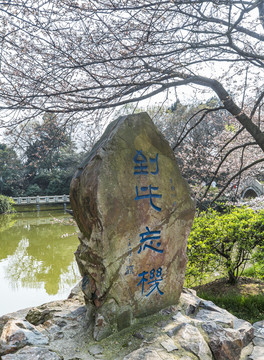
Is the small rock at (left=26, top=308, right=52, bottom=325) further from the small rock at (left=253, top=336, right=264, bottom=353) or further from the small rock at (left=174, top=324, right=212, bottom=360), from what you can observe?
the small rock at (left=253, top=336, right=264, bottom=353)

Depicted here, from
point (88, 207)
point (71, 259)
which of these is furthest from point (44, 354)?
point (71, 259)

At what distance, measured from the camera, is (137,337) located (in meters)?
2.50

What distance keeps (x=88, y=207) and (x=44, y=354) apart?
117 cm

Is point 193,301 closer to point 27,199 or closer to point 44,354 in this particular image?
point 44,354

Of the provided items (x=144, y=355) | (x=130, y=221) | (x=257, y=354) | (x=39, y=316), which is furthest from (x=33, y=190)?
(x=144, y=355)

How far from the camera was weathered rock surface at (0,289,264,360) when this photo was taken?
2.23 metres

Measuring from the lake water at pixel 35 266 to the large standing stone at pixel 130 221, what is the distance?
9.49ft

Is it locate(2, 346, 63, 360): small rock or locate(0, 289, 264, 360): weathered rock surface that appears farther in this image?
locate(0, 289, 264, 360): weathered rock surface

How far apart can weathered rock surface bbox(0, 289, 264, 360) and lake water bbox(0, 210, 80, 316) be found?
2.84m

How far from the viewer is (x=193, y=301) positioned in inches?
125

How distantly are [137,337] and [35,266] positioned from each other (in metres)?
6.56

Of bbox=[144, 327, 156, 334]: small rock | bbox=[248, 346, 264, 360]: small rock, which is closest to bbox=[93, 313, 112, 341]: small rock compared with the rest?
bbox=[144, 327, 156, 334]: small rock

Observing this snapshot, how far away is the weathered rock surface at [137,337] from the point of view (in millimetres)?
2227

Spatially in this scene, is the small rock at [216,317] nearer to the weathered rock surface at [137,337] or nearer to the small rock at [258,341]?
the weathered rock surface at [137,337]
